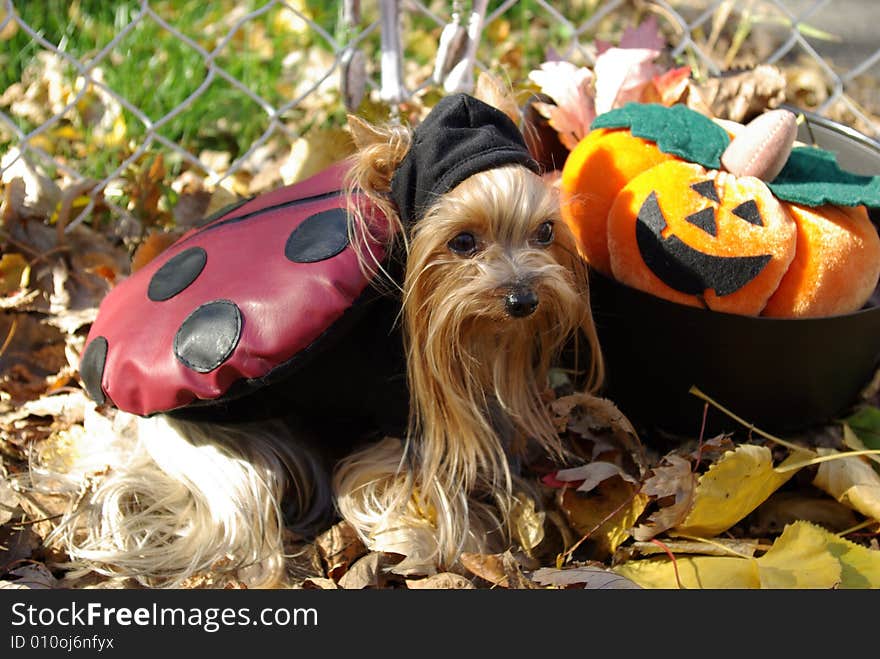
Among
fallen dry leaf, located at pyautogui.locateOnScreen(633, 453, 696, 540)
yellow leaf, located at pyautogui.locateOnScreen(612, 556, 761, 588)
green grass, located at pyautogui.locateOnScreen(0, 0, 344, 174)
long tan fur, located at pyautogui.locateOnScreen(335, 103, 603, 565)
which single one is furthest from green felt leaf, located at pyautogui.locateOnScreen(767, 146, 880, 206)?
green grass, located at pyautogui.locateOnScreen(0, 0, 344, 174)

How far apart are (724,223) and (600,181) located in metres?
0.29

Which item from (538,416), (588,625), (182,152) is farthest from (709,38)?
(588,625)

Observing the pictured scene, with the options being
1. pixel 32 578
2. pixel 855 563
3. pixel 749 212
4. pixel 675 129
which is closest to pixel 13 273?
pixel 32 578

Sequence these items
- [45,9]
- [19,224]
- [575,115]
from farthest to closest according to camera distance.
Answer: [45,9], [19,224], [575,115]

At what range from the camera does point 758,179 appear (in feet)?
6.68

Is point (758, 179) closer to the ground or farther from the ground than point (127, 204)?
farther from the ground

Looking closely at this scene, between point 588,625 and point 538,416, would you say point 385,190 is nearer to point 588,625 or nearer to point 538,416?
point 538,416

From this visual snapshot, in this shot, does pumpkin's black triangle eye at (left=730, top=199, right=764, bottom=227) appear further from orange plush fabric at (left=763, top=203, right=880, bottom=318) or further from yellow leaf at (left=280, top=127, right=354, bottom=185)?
yellow leaf at (left=280, top=127, right=354, bottom=185)

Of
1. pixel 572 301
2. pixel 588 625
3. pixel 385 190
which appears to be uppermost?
pixel 385 190

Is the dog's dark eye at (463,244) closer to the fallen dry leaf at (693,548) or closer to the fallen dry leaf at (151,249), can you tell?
the fallen dry leaf at (693,548)

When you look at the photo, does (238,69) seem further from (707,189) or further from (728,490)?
(728,490)

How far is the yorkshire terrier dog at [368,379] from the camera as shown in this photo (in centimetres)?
172

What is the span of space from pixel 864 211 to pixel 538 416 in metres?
0.79

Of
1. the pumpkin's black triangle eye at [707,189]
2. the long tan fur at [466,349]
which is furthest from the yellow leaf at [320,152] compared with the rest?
the pumpkin's black triangle eye at [707,189]
